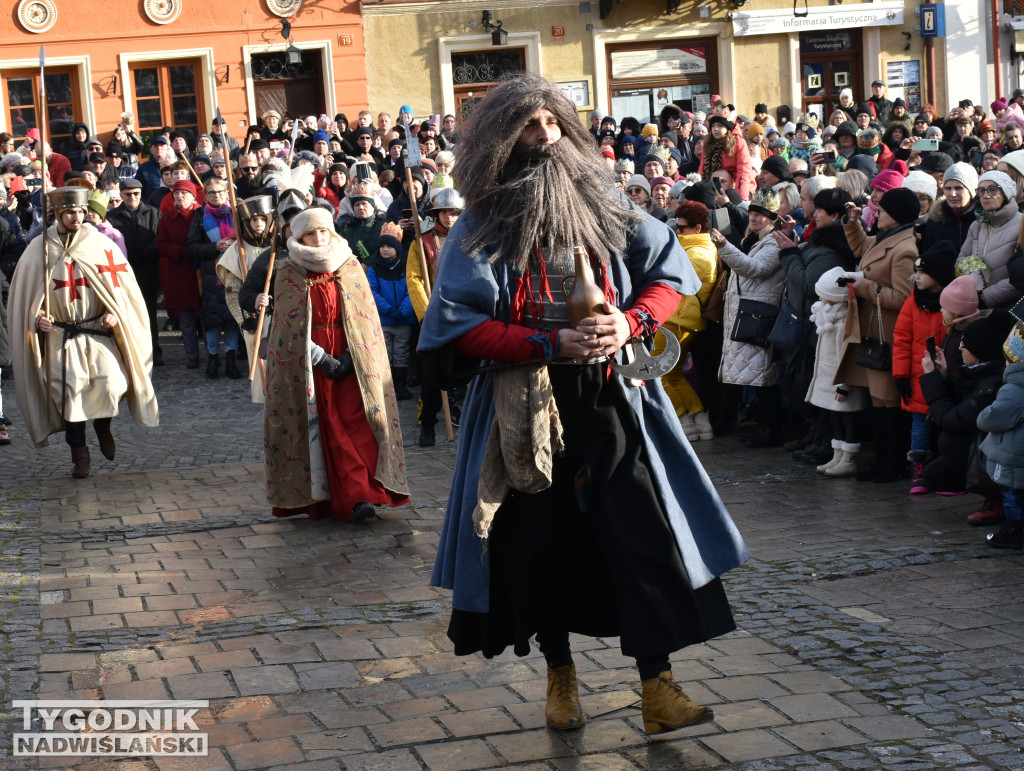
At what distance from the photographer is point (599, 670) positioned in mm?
5062

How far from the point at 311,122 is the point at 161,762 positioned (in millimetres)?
18039

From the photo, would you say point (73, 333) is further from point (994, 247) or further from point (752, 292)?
point (994, 247)

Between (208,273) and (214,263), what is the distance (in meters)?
0.17

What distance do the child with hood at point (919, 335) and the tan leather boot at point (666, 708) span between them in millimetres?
3889

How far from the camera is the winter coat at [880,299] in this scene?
8148 millimetres

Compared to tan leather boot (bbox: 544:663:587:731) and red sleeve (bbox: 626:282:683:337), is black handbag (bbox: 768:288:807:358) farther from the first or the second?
tan leather boot (bbox: 544:663:587:731)

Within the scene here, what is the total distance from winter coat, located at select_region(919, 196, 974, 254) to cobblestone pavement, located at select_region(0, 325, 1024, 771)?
1.46m

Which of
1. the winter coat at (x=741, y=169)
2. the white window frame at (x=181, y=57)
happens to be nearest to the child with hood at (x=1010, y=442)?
the winter coat at (x=741, y=169)

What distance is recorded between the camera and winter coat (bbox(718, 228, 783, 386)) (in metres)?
9.30

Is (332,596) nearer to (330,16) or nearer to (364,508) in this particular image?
(364,508)

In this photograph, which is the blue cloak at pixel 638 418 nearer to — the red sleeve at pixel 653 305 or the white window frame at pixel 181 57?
the red sleeve at pixel 653 305

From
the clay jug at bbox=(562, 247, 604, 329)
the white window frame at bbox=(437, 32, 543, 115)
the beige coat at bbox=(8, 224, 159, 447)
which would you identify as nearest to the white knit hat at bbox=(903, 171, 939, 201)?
the clay jug at bbox=(562, 247, 604, 329)

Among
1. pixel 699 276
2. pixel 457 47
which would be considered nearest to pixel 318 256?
pixel 699 276

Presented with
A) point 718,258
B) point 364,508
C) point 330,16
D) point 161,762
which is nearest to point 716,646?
point 161,762
